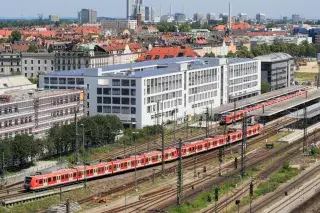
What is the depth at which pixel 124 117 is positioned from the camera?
71.2 m

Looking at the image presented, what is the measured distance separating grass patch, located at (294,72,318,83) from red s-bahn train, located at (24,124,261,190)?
2555 inches

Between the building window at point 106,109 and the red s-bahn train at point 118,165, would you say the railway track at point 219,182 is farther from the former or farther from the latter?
the building window at point 106,109

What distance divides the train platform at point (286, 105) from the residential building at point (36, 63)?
36917mm

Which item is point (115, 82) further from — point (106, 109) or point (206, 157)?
point (206, 157)

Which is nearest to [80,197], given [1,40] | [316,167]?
[316,167]

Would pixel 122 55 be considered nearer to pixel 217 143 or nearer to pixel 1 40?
pixel 1 40

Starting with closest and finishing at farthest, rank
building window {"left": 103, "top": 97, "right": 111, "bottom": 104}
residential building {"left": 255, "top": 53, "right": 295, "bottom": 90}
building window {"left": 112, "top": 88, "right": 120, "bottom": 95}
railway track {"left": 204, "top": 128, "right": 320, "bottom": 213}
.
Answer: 1. railway track {"left": 204, "top": 128, "right": 320, "bottom": 213}
2. building window {"left": 112, "top": 88, "right": 120, "bottom": 95}
3. building window {"left": 103, "top": 97, "right": 111, "bottom": 104}
4. residential building {"left": 255, "top": 53, "right": 295, "bottom": 90}

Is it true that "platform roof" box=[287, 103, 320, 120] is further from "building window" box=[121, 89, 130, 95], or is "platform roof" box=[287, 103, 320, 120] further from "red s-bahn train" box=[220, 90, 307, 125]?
"building window" box=[121, 89, 130, 95]

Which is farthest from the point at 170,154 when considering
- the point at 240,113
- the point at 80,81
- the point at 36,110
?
the point at 240,113

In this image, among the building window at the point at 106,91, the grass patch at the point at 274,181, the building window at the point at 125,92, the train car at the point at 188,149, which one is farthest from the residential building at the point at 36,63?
the grass patch at the point at 274,181

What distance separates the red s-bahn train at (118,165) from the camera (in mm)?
45062

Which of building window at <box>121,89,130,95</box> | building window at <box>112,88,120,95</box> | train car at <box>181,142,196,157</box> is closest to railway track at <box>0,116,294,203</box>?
train car at <box>181,142,196,157</box>

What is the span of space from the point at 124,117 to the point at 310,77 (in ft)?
220

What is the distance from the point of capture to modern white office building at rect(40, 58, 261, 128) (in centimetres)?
7088
